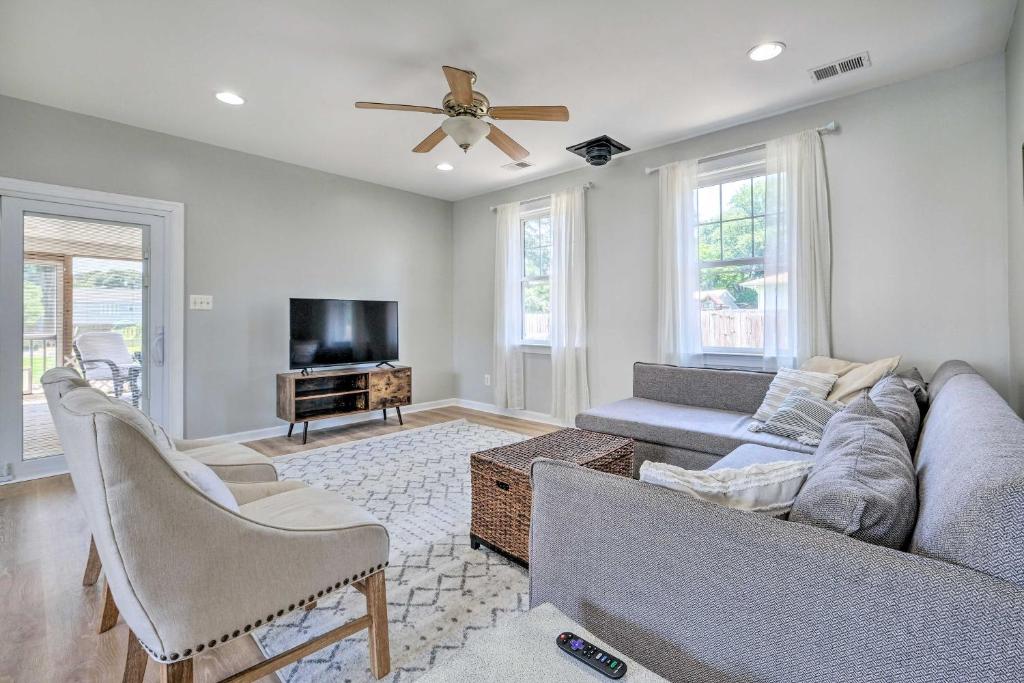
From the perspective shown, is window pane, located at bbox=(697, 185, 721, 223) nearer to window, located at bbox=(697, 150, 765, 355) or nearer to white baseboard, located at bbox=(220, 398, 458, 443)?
window, located at bbox=(697, 150, 765, 355)

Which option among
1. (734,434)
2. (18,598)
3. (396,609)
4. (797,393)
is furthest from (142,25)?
(797,393)

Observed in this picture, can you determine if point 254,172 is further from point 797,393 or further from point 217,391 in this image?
point 797,393

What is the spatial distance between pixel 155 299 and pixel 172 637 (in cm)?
360

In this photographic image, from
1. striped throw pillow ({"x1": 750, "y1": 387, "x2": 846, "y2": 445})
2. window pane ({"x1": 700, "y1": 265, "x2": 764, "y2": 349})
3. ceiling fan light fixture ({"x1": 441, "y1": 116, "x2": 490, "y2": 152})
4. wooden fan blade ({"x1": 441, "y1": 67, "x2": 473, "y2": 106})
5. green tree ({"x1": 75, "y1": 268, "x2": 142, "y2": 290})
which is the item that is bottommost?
striped throw pillow ({"x1": 750, "y1": 387, "x2": 846, "y2": 445})

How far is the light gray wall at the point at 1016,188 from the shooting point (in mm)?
2162

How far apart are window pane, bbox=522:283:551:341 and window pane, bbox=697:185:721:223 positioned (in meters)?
1.73

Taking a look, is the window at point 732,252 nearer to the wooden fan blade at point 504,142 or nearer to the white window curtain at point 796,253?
the white window curtain at point 796,253

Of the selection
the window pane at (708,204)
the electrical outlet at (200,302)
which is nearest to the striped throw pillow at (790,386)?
the window pane at (708,204)

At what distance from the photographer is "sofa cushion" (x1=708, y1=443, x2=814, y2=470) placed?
7.16 ft

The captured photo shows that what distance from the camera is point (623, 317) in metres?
4.30

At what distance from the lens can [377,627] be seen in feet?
4.66

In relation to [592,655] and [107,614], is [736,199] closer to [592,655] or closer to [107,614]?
[592,655]

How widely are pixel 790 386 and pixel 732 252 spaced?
1261mm

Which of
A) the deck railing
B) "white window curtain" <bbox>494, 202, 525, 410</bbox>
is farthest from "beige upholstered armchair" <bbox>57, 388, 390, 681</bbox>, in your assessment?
"white window curtain" <bbox>494, 202, 525, 410</bbox>
